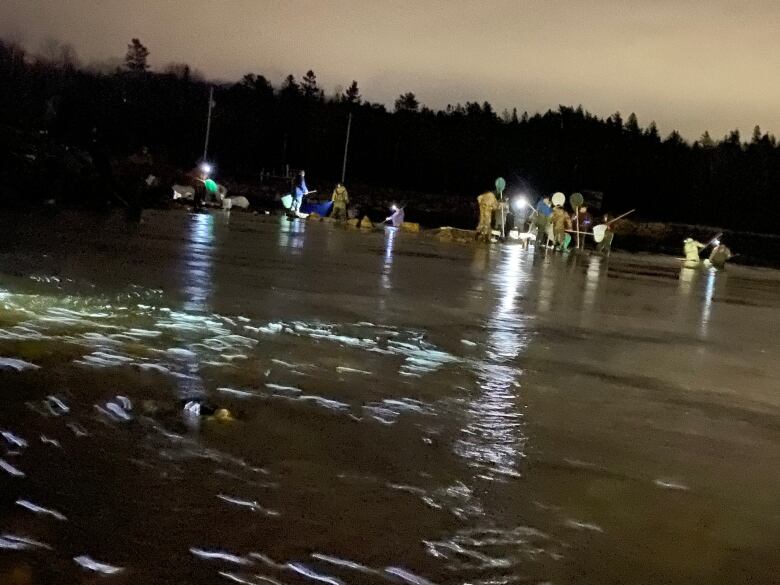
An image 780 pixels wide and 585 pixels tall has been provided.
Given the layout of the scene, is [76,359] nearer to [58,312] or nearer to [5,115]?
[58,312]

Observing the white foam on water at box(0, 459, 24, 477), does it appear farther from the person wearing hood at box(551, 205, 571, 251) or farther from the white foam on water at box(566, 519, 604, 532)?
the person wearing hood at box(551, 205, 571, 251)

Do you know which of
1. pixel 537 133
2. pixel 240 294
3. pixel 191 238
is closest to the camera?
pixel 240 294

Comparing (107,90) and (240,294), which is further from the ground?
(107,90)

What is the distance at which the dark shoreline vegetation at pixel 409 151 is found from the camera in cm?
8362

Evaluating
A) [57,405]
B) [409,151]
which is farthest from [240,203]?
[409,151]

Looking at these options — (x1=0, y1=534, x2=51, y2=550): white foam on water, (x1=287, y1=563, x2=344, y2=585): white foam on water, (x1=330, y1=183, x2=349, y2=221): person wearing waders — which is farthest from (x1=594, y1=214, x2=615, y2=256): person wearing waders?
(x1=0, y1=534, x2=51, y2=550): white foam on water

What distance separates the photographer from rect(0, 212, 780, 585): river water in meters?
3.95

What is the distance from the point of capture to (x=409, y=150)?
10756 cm

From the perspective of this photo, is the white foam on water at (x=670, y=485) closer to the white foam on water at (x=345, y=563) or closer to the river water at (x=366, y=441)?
the river water at (x=366, y=441)

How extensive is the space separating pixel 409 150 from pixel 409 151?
9.7 inches

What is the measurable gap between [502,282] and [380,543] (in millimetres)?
12035

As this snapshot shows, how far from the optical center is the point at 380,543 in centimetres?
405

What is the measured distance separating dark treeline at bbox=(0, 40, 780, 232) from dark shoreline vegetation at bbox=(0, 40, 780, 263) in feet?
0.72

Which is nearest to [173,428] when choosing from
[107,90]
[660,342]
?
[660,342]
